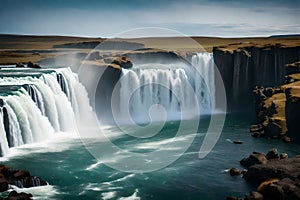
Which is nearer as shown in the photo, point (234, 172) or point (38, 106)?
point (234, 172)

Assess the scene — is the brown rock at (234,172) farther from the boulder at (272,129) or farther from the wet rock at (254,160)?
the boulder at (272,129)

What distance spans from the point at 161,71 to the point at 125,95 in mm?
5543

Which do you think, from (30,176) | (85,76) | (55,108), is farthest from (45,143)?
(85,76)

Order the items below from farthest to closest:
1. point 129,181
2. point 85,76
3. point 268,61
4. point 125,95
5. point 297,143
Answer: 1. point 268,61
2. point 125,95
3. point 85,76
4. point 297,143
5. point 129,181

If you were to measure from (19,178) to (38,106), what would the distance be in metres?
11.9

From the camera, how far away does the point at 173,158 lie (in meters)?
30.0

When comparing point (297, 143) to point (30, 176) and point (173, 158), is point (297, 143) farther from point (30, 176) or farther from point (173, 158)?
point (30, 176)

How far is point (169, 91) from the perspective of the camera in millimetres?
49969

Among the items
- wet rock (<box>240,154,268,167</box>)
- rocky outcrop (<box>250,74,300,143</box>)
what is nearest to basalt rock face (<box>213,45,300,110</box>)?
rocky outcrop (<box>250,74,300,143</box>)

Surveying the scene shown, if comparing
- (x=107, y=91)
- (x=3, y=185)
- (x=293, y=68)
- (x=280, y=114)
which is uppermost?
(x=293, y=68)

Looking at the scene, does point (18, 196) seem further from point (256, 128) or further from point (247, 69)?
point (247, 69)

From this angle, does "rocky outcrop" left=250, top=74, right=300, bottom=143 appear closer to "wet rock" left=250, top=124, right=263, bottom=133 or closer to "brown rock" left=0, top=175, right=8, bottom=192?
"wet rock" left=250, top=124, right=263, bottom=133

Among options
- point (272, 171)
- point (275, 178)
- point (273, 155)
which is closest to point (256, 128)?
point (273, 155)

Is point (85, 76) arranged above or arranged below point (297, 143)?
above
